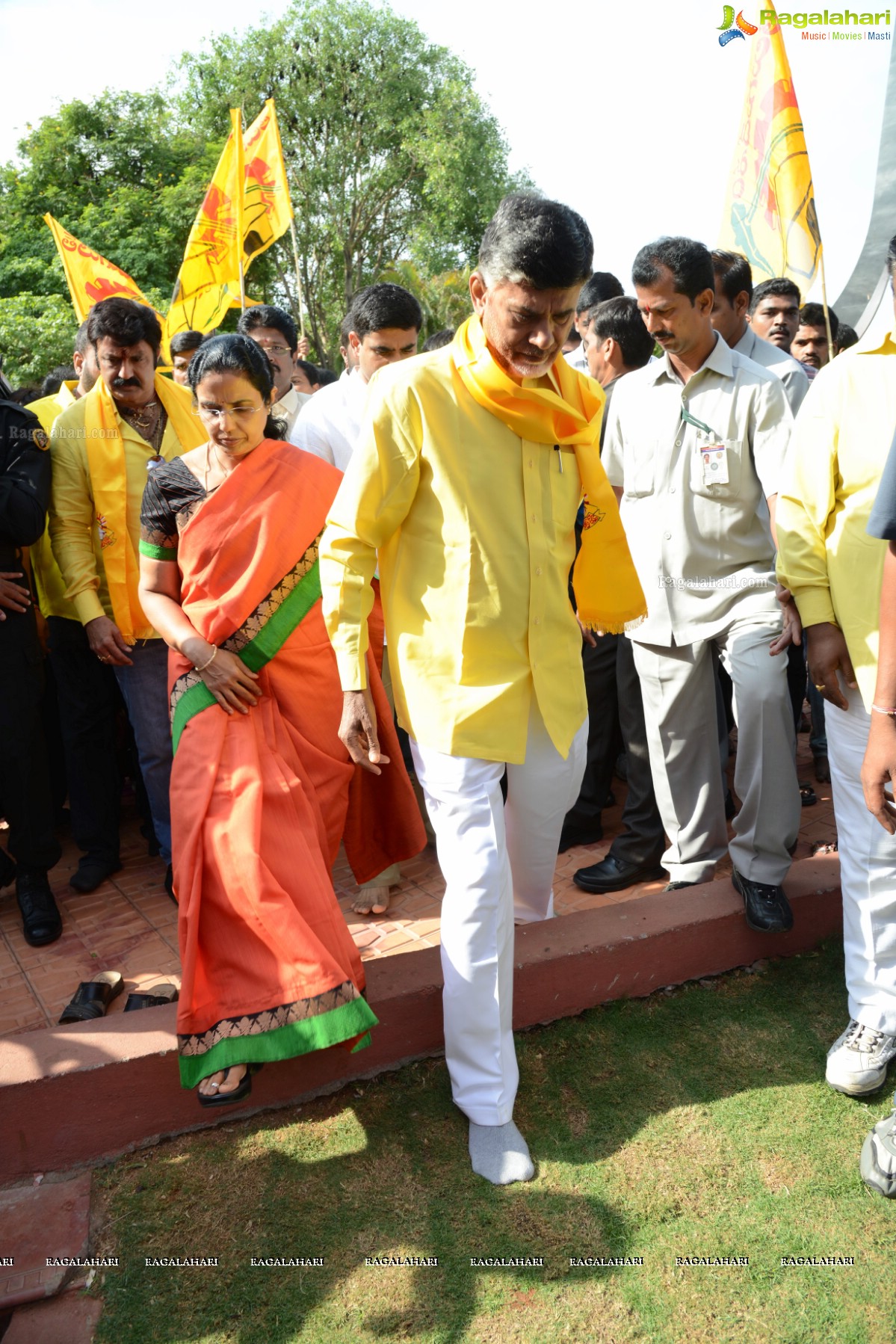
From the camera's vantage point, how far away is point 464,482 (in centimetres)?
251

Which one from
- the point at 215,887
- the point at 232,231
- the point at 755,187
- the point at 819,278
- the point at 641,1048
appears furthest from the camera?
the point at 232,231

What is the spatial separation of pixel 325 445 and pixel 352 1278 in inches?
117

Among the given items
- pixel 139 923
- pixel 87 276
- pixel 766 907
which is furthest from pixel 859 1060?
pixel 87 276

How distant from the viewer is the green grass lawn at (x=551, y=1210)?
210 cm

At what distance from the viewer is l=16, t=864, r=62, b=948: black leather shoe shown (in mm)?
3760

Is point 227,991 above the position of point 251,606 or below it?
below

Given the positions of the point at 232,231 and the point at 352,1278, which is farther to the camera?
the point at 232,231

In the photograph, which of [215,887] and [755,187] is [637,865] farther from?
[755,187]

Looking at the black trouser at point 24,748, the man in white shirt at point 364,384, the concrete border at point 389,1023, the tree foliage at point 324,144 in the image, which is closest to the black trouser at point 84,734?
the black trouser at point 24,748

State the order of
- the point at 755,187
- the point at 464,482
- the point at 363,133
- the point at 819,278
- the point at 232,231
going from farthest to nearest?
1. the point at 363,133
2. the point at 232,231
3. the point at 755,187
4. the point at 819,278
5. the point at 464,482

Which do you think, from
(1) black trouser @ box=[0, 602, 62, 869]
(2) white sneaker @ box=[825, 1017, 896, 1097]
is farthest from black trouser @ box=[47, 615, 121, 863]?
(2) white sneaker @ box=[825, 1017, 896, 1097]

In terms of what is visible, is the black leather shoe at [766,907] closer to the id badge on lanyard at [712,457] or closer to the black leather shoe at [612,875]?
the black leather shoe at [612,875]

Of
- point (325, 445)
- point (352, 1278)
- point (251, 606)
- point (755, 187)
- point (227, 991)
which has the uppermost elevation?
point (755, 187)

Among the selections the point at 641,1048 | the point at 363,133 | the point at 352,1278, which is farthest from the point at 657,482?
the point at 363,133
